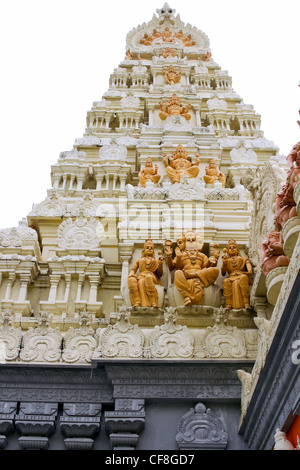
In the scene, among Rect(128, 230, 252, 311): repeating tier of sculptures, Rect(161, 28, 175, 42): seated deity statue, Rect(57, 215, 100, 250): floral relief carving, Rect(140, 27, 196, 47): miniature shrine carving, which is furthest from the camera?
Rect(140, 27, 196, 47): miniature shrine carving

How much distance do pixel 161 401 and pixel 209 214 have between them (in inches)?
229

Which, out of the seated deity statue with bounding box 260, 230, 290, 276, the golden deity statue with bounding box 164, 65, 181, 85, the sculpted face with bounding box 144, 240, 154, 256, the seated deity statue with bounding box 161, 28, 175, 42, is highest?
the seated deity statue with bounding box 161, 28, 175, 42

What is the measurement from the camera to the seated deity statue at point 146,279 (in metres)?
10.7

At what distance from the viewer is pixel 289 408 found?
21.8 ft

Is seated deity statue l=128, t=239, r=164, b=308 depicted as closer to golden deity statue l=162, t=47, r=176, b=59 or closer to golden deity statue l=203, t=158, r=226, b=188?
golden deity statue l=203, t=158, r=226, b=188

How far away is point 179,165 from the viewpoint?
55.9 feet

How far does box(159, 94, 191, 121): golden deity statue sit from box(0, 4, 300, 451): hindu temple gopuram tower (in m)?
4.15

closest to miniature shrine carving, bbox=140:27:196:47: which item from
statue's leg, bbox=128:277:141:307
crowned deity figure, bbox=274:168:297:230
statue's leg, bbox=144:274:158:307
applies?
statue's leg, bbox=128:277:141:307

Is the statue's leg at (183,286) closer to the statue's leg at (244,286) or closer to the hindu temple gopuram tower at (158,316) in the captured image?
the hindu temple gopuram tower at (158,316)

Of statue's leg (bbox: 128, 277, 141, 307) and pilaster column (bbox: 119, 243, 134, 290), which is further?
pilaster column (bbox: 119, 243, 134, 290)

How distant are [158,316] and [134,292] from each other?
685mm

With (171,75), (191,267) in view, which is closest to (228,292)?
(191,267)

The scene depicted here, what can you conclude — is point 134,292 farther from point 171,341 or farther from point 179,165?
point 179,165

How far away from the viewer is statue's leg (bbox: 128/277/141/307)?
10766 millimetres
